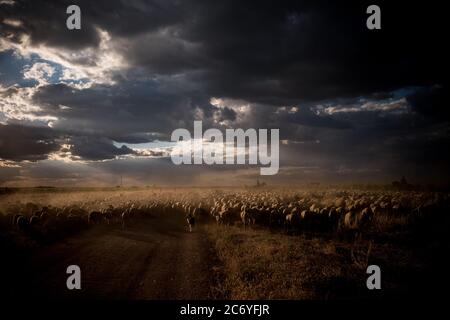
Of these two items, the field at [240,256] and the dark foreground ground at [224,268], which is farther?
the field at [240,256]

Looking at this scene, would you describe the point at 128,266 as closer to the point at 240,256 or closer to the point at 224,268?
the point at 224,268

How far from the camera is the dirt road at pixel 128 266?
316 inches

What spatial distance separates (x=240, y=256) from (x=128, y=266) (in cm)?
399

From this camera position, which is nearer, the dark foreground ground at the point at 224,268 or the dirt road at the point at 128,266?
the dark foreground ground at the point at 224,268

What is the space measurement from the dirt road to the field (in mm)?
32

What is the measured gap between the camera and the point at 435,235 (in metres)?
13.6

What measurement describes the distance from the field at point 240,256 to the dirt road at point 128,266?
0.10 ft

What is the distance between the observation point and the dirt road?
804cm

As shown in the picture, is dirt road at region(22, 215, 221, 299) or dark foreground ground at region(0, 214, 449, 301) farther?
dirt road at region(22, 215, 221, 299)

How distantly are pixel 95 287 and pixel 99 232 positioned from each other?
9626 millimetres

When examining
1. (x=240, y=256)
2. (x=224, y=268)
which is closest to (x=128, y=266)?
(x=224, y=268)

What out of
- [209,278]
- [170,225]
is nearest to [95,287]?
[209,278]

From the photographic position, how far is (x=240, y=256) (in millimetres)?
11039
